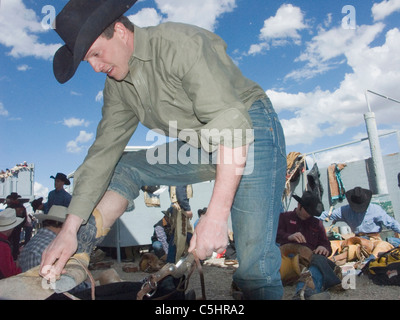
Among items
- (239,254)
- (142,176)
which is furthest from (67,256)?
(239,254)

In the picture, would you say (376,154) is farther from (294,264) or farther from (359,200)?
(294,264)

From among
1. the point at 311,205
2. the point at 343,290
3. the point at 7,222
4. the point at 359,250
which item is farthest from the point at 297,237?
the point at 7,222

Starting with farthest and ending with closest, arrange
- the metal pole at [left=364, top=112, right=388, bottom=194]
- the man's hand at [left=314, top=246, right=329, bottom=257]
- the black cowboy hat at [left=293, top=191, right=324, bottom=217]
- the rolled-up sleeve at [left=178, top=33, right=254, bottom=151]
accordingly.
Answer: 1. the metal pole at [left=364, top=112, right=388, bottom=194]
2. the black cowboy hat at [left=293, top=191, right=324, bottom=217]
3. the man's hand at [left=314, top=246, right=329, bottom=257]
4. the rolled-up sleeve at [left=178, top=33, right=254, bottom=151]

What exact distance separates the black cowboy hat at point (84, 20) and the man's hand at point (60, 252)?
0.71 metres

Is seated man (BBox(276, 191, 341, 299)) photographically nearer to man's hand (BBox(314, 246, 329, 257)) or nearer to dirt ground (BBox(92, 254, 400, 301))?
man's hand (BBox(314, 246, 329, 257))

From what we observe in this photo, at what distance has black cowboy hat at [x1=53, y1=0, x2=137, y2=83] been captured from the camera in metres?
1.37

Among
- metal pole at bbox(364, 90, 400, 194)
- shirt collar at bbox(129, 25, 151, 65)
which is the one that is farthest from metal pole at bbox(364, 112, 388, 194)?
shirt collar at bbox(129, 25, 151, 65)

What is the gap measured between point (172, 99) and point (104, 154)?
0.47 meters

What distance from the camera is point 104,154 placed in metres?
1.72

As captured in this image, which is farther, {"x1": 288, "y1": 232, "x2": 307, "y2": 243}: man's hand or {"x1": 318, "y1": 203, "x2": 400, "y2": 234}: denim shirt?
{"x1": 318, "y1": 203, "x2": 400, "y2": 234}: denim shirt

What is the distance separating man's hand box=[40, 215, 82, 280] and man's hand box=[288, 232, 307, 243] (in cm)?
378

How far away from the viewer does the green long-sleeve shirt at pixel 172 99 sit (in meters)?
1.29
